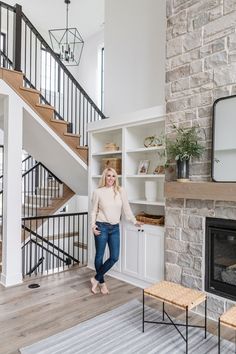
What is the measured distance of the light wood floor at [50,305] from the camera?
104 inches

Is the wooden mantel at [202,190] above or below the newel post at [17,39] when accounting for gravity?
below

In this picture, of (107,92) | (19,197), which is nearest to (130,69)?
(107,92)

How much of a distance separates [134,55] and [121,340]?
4.25 m

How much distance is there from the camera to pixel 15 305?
321 centimetres

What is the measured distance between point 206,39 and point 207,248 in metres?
2.20

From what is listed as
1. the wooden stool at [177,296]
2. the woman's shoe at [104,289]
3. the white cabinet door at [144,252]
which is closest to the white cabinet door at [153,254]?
the white cabinet door at [144,252]

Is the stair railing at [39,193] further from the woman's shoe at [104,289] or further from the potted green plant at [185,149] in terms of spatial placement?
the potted green plant at [185,149]

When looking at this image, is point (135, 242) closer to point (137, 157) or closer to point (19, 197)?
point (137, 157)

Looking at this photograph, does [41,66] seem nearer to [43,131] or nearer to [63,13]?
[63,13]

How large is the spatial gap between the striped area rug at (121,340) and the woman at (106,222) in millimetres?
728

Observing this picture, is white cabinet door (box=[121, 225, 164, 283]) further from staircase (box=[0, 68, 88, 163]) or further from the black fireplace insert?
staircase (box=[0, 68, 88, 163])

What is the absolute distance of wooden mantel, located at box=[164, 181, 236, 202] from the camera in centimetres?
268

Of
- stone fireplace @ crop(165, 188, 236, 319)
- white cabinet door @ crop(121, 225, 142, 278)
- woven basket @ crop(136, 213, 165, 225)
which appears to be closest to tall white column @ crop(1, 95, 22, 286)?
white cabinet door @ crop(121, 225, 142, 278)

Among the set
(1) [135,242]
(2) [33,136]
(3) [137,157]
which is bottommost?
(1) [135,242]
